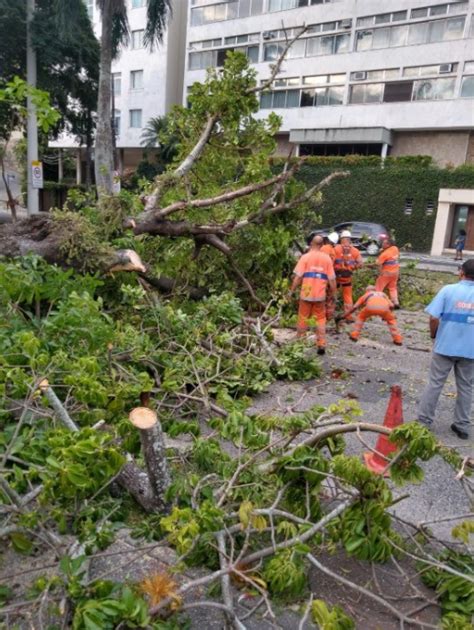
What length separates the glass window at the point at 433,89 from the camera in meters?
26.5

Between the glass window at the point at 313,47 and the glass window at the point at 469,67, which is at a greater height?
→ the glass window at the point at 313,47

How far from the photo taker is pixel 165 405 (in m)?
3.96

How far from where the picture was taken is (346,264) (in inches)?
322

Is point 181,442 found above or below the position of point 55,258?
below

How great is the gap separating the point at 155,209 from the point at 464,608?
5864 mm

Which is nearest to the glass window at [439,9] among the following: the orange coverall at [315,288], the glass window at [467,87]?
the glass window at [467,87]

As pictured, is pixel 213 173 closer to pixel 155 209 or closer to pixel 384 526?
pixel 155 209

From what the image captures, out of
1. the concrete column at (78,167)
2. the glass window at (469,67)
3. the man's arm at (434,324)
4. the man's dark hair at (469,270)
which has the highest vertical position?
the glass window at (469,67)

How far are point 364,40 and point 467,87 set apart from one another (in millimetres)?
6656

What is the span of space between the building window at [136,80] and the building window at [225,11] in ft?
18.6

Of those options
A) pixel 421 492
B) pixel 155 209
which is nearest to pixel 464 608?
pixel 421 492

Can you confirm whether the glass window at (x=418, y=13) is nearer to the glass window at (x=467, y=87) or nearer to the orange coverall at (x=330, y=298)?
the glass window at (x=467, y=87)

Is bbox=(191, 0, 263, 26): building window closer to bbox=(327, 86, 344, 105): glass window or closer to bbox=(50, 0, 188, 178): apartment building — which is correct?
bbox=(50, 0, 188, 178): apartment building

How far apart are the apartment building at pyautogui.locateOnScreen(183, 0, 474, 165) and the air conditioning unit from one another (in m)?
0.05
